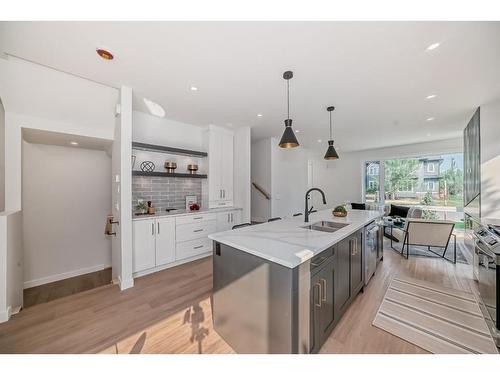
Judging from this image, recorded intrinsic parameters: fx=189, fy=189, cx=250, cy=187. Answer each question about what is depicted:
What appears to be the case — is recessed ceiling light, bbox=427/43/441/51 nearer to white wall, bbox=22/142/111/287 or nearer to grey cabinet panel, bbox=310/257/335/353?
grey cabinet panel, bbox=310/257/335/353

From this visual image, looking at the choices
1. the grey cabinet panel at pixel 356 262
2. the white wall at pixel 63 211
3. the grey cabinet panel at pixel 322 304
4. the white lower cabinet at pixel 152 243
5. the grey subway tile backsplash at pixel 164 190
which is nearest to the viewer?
the grey cabinet panel at pixel 322 304

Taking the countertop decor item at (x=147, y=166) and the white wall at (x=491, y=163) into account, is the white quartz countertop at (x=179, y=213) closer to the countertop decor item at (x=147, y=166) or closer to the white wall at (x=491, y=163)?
the countertop decor item at (x=147, y=166)

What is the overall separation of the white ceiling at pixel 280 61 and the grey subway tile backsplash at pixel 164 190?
131 centimetres

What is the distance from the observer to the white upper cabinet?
161 inches

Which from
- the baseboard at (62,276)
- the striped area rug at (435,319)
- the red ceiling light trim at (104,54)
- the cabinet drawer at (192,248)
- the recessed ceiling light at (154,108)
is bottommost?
the baseboard at (62,276)

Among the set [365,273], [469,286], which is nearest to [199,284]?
[365,273]

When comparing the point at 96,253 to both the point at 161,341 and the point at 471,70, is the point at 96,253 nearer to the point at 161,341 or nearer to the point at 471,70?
the point at 161,341

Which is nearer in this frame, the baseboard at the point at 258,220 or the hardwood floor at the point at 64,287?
the hardwood floor at the point at 64,287

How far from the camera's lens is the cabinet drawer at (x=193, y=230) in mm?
3271

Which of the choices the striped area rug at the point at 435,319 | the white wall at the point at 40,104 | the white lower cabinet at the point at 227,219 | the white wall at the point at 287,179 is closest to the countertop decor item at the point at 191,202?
the white lower cabinet at the point at 227,219

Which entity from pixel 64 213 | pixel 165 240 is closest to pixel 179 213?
pixel 165 240

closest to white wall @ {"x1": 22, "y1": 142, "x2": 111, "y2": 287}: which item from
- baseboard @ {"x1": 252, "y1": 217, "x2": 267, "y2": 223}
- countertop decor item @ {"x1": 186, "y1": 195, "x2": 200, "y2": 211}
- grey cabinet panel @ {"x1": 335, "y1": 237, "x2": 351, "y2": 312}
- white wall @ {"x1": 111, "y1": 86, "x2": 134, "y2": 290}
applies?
white wall @ {"x1": 111, "y1": 86, "x2": 134, "y2": 290}

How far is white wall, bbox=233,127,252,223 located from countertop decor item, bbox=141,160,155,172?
177cm
